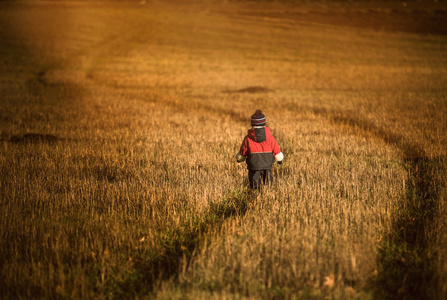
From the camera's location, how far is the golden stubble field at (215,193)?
461cm

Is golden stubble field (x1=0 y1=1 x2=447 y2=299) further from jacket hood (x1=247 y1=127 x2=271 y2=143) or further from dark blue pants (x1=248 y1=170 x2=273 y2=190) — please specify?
jacket hood (x1=247 y1=127 x2=271 y2=143)

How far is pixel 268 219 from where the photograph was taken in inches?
234

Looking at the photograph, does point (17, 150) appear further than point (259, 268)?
Yes

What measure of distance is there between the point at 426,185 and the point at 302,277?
4.30 meters

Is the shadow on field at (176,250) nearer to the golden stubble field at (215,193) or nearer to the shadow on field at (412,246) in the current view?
the golden stubble field at (215,193)

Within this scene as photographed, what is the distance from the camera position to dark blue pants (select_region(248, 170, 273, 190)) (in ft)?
22.9

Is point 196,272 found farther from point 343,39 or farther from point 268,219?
point 343,39

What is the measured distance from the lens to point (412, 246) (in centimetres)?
533

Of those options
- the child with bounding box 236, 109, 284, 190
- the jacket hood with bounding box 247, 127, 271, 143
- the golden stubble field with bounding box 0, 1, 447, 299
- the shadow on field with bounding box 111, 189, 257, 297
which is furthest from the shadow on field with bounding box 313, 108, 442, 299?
the jacket hood with bounding box 247, 127, 271, 143

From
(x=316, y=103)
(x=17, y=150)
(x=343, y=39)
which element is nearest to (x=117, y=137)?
(x=17, y=150)

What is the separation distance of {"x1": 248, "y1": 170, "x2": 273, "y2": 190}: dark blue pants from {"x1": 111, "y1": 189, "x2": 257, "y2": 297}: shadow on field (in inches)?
6.3

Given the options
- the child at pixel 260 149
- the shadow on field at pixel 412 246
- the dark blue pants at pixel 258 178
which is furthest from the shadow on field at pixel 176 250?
the shadow on field at pixel 412 246

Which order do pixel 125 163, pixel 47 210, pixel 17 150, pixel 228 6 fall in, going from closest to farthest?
pixel 47 210, pixel 125 163, pixel 17 150, pixel 228 6

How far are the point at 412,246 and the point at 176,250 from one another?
309cm
